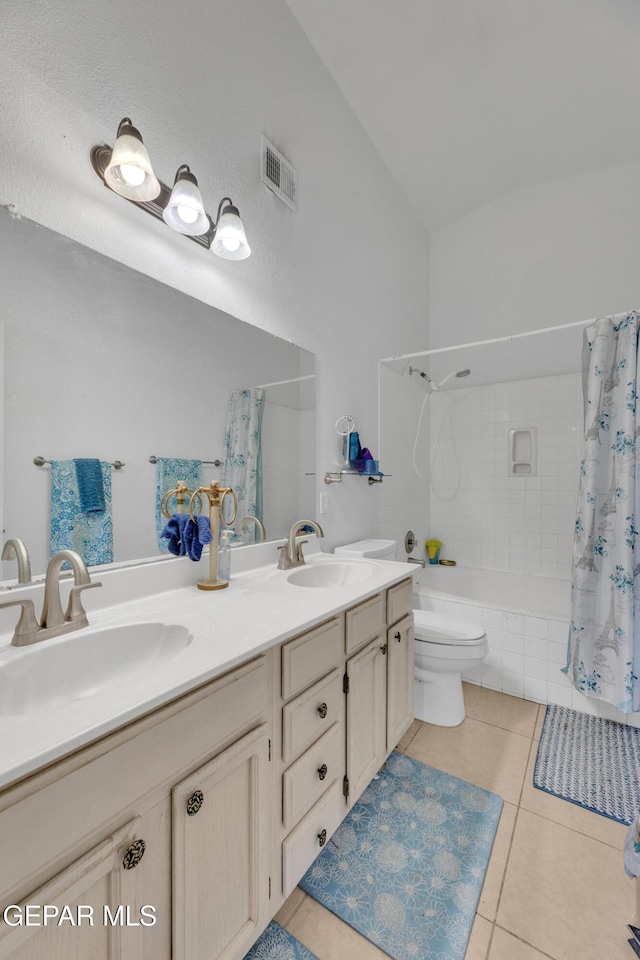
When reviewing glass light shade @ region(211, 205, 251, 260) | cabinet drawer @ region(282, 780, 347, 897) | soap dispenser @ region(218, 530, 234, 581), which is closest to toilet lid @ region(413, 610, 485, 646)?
cabinet drawer @ region(282, 780, 347, 897)

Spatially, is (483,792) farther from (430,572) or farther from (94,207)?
(94,207)

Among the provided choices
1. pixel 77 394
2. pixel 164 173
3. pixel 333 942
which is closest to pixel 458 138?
pixel 164 173

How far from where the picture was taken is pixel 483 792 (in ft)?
4.93

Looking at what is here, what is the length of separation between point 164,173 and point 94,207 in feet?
1.04

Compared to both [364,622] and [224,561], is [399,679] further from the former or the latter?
[224,561]

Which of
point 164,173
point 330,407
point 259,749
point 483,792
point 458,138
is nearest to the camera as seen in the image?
point 259,749

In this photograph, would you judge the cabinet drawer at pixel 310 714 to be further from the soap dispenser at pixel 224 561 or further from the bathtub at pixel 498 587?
the bathtub at pixel 498 587

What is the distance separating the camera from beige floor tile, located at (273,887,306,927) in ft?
3.54

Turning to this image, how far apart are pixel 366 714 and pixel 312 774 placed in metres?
0.31

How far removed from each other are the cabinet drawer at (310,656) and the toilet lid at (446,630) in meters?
0.82

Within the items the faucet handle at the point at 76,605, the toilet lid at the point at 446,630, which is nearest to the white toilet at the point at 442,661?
the toilet lid at the point at 446,630

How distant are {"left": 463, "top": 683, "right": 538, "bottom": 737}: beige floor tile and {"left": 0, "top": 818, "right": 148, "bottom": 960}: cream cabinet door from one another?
1740mm

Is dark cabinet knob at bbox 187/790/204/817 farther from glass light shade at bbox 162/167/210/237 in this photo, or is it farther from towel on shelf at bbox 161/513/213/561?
glass light shade at bbox 162/167/210/237

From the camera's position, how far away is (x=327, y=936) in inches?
40.9
